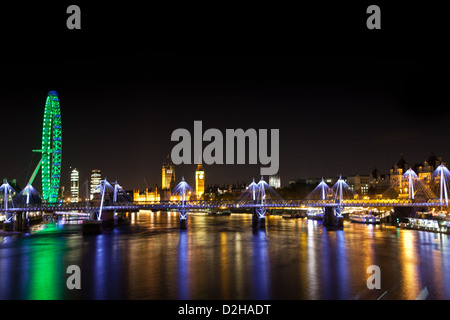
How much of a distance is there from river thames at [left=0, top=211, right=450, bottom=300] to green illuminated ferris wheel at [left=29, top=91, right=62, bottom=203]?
35.2 metres

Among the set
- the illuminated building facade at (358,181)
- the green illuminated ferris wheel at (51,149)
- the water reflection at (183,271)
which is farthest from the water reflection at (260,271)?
the illuminated building facade at (358,181)

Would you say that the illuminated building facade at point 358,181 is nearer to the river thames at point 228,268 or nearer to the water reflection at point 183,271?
the river thames at point 228,268

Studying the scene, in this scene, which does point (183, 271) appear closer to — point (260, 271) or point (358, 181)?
point (260, 271)

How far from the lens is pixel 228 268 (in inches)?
1181

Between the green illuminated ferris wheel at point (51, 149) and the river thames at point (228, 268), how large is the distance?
116 feet

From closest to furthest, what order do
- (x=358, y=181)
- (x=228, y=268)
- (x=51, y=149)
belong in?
(x=228, y=268) → (x=51, y=149) → (x=358, y=181)

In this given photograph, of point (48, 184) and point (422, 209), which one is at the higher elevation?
point (48, 184)

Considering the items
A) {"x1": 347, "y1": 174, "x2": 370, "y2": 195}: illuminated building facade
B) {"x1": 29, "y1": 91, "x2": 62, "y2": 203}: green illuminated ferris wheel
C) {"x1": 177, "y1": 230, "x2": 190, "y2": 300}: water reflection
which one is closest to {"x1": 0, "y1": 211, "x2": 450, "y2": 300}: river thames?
{"x1": 177, "y1": 230, "x2": 190, "y2": 300}: water reflection

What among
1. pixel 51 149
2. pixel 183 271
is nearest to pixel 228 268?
pixel 183 271

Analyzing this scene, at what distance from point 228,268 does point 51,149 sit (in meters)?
62.0

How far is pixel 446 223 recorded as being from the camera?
53062mm

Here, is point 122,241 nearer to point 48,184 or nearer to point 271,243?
point 271,243
